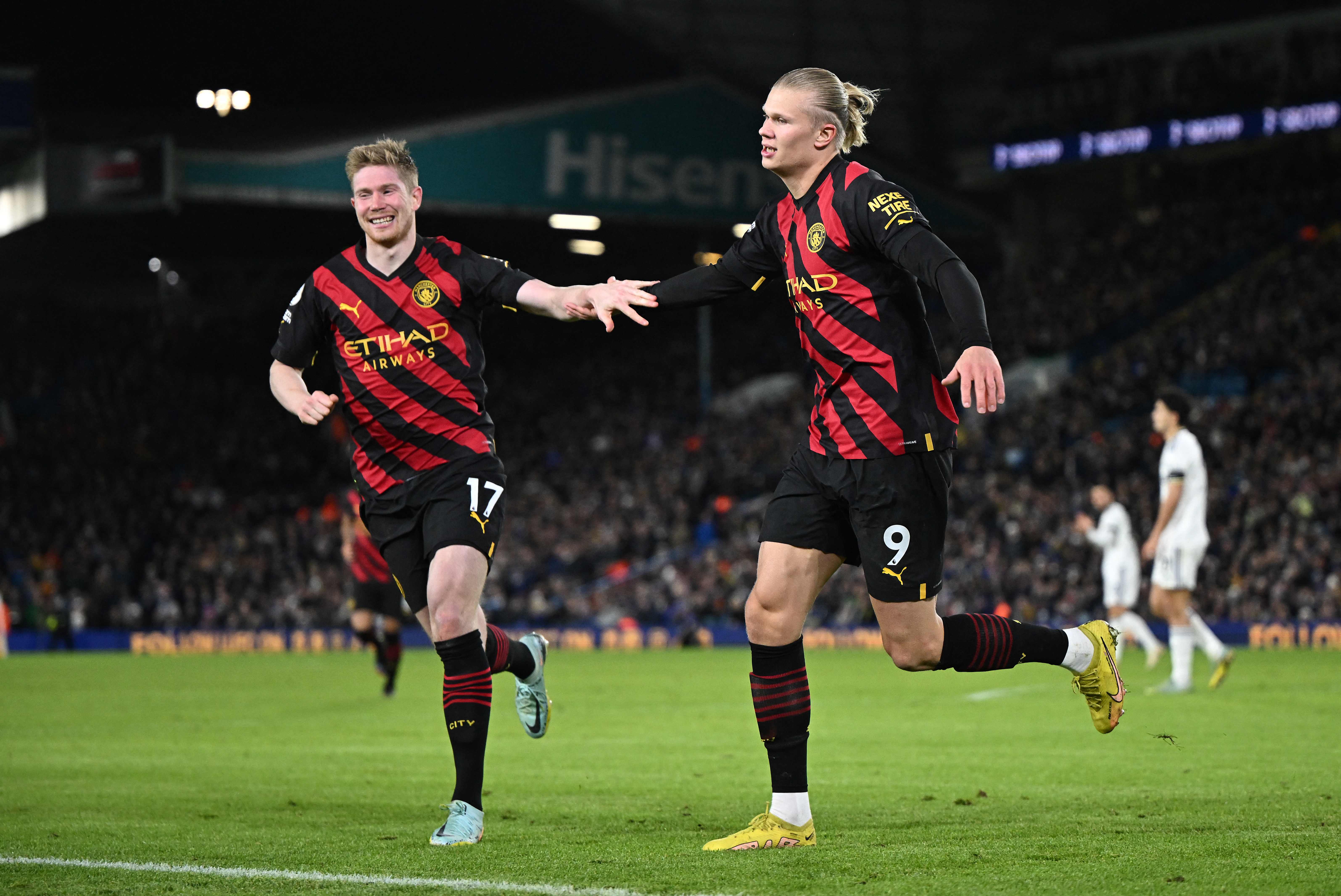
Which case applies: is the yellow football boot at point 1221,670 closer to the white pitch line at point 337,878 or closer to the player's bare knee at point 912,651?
the player's bare knee at point 912,651

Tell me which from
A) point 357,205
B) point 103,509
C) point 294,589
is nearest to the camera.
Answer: point 357,205

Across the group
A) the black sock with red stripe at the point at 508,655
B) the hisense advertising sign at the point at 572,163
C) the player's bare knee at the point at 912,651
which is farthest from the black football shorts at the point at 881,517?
the hisense advertising sign at the point at 572,163

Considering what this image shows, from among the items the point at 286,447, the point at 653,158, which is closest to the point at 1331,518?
the point at 653,158

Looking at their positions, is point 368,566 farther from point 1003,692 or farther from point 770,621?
point 770,621

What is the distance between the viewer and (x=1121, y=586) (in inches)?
683

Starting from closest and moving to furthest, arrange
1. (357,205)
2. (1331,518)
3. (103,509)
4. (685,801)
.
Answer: (357,205), (685,801), (1331,518), (103,509)

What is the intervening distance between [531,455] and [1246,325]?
16.6 m

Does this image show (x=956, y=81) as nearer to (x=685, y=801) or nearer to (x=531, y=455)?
(x=531, y=455)

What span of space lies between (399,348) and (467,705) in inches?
60.5

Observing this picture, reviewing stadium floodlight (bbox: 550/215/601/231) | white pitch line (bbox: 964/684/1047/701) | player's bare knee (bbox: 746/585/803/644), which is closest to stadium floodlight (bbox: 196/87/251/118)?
stadium floodlight (bbox: 550/215/601/231)

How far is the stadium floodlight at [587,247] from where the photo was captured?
39.2 metres

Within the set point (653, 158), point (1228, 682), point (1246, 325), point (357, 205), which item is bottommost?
point (1228, 682)

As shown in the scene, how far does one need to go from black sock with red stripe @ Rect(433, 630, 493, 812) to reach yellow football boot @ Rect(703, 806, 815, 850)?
1023 millimetres

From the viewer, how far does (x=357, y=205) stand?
6676 mm
